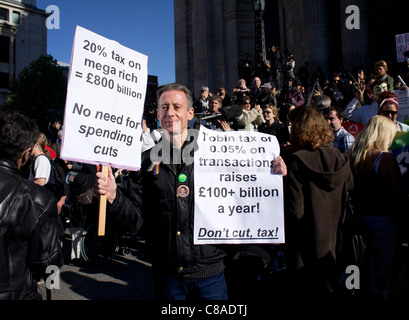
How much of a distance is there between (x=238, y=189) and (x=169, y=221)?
21.3 inches

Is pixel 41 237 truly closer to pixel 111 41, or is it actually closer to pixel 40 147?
pixel 111 41

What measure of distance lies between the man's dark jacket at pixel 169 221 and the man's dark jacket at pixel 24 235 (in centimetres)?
39

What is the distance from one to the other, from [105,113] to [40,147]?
3.06 metres

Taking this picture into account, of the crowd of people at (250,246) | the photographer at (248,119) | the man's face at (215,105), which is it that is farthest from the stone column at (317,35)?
the crowd of people at (250,246)


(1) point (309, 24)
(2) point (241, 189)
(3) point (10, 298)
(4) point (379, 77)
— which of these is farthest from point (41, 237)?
(1) point (309, 24)

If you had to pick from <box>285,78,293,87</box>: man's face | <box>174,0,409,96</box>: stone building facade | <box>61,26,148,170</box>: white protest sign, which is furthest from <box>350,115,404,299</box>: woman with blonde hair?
<box>174,0,409,96</box>: stone building facade

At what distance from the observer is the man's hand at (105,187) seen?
1.95 meters

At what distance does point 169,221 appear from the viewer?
2.09 meters

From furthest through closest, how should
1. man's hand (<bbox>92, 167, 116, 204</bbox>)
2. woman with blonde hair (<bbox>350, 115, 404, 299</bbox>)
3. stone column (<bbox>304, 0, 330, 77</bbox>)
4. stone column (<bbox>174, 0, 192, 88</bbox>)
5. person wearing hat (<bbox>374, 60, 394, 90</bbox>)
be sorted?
stone column (<bbox>174, 0, 192, 88</bbox>) < stone column (<bbox>304, 0, 330, 77</bbox>) < person wearing hat (<bbox>374, 60, 394, 90</bbox>) < woman with blonde hair (<bbox>350, 115, 404, 299</bbox>) < man's hand (<bbox>92, 167, 116, 204</bbox>)

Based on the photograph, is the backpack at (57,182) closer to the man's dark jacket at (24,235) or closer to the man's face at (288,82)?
the man's dark jacket at (24,235)

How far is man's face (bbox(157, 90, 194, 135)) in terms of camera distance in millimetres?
2193

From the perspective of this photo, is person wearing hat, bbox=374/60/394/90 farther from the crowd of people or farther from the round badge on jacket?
the round badge on jacket

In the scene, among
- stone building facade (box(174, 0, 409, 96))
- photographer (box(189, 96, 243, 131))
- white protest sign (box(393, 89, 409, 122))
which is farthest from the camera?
stone building facade (box(174, 0, 409, 96))
